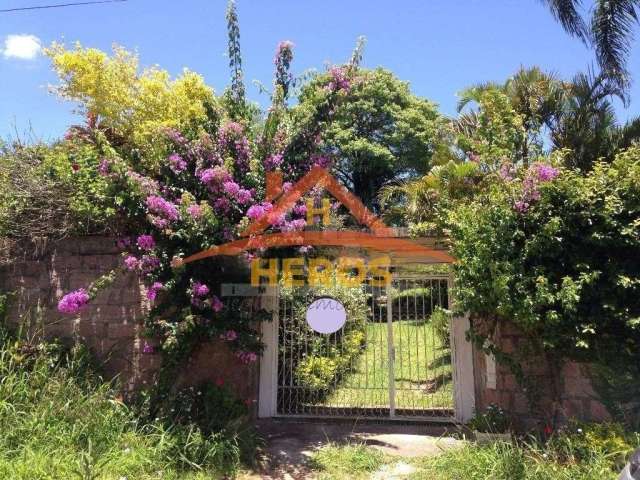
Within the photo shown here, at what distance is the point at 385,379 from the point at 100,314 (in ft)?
14.8

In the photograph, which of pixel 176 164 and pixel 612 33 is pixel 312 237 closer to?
pixel 176 164

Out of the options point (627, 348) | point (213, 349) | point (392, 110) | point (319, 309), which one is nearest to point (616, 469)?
point (627, 348)

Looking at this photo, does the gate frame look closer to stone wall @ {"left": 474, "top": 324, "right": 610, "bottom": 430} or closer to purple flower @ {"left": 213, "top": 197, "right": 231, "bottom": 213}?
stone wall @ {"left": 474, "top": 324, "right": 610, "bottom": 430}

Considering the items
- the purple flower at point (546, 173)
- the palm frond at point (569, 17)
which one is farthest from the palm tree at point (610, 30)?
the purple flower at point (546, 173)

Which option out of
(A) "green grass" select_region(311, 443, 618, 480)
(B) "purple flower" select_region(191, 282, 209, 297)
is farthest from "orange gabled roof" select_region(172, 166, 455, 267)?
(A) "green grass" select_region(311, 443, 618, 480)

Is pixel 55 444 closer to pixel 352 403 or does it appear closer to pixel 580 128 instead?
pixel 352 403

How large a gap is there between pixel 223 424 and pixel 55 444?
1710 mm

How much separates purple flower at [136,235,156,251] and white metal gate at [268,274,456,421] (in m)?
2.23

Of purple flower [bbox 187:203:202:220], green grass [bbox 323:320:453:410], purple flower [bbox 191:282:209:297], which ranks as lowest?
green grass [bbox 323:320:453:410]

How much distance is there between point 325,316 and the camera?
755cm

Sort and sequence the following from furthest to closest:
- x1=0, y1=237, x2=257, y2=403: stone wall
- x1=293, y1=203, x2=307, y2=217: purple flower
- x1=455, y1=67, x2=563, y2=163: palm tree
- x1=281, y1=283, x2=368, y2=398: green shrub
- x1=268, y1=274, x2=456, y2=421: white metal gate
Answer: x1=455, y1=67, x2=563, y2=163: palm tree → x1=281, y1=283, x2=368, y2=398: green shrub → x1=268, y1=274, x2=456, y2=421: white metal gate → x1=0, y1=237, x2=257, y2=403: stone wall → x1=293, y1=203, x2=307, y2=217: purple flower

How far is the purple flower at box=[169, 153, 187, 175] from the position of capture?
19.5ft

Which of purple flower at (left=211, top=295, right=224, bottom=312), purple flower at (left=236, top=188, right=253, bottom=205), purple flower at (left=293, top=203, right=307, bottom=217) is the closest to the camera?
purple flower at (left=211, top=295, right=224, bottom=312)

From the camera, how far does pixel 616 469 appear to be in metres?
4.45
